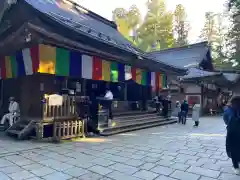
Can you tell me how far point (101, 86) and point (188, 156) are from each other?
7508 millimetres

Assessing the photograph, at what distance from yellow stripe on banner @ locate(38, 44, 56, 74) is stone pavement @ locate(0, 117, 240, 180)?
2.36 meters

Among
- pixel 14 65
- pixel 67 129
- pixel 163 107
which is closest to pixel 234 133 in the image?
pixel 67 129

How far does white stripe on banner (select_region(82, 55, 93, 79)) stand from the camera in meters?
7.86

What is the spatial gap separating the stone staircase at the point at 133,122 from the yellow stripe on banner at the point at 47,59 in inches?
122

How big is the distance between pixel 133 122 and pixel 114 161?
5263mm

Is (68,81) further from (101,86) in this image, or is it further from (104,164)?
(104,164)

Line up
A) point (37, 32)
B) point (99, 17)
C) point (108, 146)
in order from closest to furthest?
point (37, 32) < point (108, 146) < point (99, 17)

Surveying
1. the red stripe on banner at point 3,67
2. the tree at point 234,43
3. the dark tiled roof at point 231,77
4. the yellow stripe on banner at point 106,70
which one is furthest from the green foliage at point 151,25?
the red stripe on banner at point 3,67

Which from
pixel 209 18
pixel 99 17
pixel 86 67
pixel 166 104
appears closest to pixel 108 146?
pixel 86 67

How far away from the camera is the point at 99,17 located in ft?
47.7

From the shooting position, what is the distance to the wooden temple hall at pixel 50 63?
613 centimetres

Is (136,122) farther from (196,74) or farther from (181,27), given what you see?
(181,27)

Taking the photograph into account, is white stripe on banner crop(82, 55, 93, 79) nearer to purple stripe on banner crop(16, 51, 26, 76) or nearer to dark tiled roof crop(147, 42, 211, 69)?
purple stripe on banner crop(16, 51, 26, 76)

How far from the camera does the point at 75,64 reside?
7586 mm
